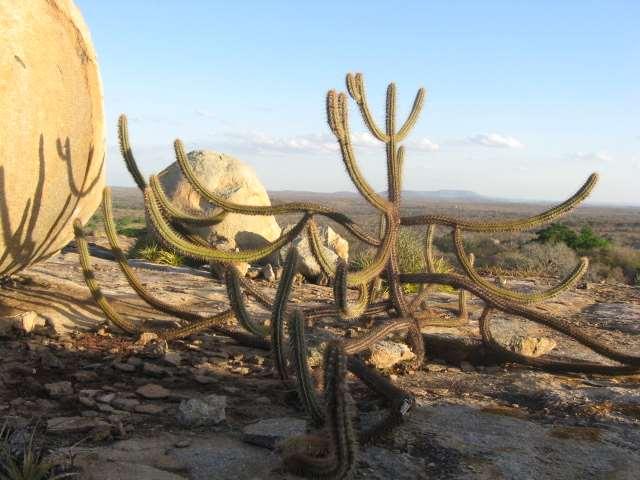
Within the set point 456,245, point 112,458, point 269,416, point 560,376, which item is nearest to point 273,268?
point 456,245

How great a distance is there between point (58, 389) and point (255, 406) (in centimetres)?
103

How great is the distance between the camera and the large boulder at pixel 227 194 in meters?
9.88

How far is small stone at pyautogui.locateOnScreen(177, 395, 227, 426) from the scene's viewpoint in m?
3.26

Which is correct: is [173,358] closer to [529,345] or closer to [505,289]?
[505,289]

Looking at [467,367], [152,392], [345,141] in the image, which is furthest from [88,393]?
[467,367]

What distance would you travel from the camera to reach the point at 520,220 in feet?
15.6

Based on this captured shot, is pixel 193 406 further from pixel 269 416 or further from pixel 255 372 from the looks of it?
pixel 255 372

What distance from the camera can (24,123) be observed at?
154 inches

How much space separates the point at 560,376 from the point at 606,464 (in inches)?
63.8

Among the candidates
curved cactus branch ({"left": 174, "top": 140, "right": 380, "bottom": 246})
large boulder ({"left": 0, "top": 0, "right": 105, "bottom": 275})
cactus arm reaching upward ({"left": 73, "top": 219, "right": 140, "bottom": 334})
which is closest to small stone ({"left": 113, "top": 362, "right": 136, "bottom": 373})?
cactus arm reaching upward ({"left": 73, "top": 219, "right": 140, "bottom": 334})

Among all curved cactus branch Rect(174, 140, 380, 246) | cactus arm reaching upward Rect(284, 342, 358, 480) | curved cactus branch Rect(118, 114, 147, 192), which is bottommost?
cactus arm reaching upward Rect(284, 342, 358, 480)

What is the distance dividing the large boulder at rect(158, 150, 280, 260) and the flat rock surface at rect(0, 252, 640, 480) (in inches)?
162

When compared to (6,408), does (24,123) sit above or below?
above

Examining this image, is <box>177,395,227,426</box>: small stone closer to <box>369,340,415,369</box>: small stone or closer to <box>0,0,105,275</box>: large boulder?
<box>369,340,415,369</box>: small stone
